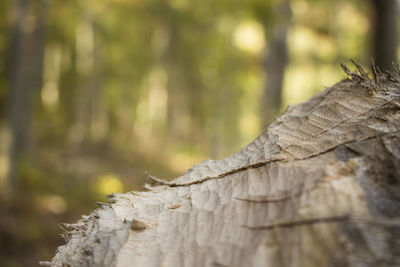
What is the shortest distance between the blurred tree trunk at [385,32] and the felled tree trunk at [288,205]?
9.32 ft

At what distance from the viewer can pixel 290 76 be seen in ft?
55.8

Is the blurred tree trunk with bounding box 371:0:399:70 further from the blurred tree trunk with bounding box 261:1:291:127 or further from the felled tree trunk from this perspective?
the blurred tree trunk with bounding box 261:1:291:127

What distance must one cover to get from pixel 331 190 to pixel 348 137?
17 centimetres

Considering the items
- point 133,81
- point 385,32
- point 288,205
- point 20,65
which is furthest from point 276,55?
point 133,81

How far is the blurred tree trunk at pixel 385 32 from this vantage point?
3332 mm

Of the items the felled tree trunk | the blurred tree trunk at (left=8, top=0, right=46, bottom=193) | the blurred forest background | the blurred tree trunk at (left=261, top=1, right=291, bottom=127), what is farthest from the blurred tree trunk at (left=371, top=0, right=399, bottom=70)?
the blurred tree trunk at (left=8, top=0, right=46, bottom=193)

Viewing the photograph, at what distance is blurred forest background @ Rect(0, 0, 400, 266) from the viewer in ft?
25.4

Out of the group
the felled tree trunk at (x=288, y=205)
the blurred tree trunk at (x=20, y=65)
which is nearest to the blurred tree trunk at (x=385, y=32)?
the felled tree trunk at (x=288, y=205)

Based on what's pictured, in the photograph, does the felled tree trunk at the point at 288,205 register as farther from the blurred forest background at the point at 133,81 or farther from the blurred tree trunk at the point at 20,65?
the blurred tree trunk at the point at 20,65

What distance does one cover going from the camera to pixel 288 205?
23.6 inches

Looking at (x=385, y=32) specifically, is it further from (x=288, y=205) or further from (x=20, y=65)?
(x=20, y=65)

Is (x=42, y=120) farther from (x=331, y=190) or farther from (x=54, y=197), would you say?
(x=331, y=190)

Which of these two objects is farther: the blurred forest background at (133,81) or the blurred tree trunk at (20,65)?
the blurred tree trunk at (20,65)

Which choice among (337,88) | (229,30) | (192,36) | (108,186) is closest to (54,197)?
(108,186)
